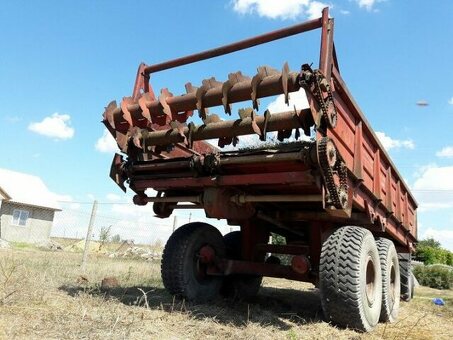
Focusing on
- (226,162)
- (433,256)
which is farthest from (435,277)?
(433,256)

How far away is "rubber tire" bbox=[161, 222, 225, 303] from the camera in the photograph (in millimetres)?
5199

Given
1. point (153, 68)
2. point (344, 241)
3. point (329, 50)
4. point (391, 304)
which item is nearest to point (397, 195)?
point (391, 304)

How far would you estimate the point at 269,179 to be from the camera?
4207 millimetres

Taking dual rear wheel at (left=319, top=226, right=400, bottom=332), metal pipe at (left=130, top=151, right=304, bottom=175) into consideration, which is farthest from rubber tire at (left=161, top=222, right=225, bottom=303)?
dual rear wheel at (left=319, top=226, right=400, bottom=332)

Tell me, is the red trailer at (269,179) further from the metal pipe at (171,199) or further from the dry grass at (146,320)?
the dry grass at (146,320)

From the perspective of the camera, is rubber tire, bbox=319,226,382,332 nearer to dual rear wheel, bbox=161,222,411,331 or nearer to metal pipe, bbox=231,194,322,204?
dual rear wheel, bbox=161,222,411,331

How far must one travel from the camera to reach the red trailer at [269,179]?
394 centimetres

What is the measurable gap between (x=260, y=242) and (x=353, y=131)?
2116 millimetres

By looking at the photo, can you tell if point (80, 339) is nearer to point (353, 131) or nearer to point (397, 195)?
point (353, 131)

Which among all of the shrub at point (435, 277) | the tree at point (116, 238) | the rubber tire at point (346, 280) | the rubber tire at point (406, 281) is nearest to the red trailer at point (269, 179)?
the rubber tire at point (346, 280)

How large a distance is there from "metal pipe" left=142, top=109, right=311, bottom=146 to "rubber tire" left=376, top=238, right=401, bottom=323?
227cm

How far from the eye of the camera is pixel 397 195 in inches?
277

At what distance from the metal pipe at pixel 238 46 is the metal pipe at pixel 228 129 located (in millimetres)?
908

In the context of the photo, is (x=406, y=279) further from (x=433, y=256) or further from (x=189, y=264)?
(x=433, y=256)
